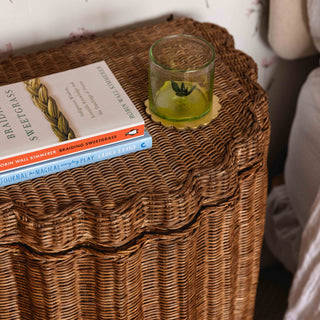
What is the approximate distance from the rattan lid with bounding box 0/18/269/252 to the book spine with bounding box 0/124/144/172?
31 mm

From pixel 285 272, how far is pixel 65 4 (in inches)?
37.9

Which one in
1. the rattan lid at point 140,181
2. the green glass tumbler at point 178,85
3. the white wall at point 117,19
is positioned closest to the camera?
the rattan lid at point 140,181

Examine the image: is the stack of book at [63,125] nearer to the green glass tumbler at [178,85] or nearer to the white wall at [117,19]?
the green glass tumbler at [178,85]

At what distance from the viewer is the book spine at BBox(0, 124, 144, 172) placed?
0.74 metres

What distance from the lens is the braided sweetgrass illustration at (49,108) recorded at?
760 mm

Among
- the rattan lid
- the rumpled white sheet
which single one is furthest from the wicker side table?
the rumpled white sheet

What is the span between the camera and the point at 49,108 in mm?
806

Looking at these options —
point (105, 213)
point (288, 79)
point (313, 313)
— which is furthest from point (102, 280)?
point (288, 79)

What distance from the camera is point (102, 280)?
30.1 inches

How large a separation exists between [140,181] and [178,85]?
0.18 m

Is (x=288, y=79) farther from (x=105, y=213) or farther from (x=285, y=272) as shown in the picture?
(x=105, y=213)

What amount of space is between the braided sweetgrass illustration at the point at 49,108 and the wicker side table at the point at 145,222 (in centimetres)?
6

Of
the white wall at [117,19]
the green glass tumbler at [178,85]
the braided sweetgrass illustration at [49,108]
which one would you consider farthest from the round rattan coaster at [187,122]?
the white wall at [117,19]

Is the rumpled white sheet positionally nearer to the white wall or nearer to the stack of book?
the white wall
